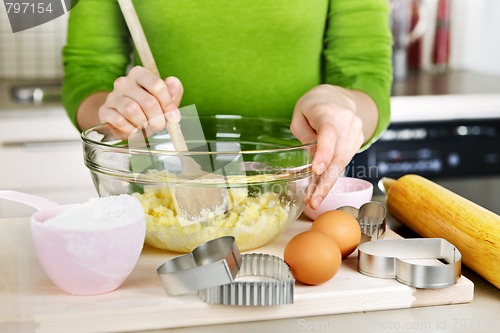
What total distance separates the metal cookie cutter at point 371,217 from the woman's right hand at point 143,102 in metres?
0.29

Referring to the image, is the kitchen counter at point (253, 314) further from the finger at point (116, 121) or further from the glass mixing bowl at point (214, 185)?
the finger at point (116, 121)

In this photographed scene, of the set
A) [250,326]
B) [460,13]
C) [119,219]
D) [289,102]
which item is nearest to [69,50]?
[289,102]

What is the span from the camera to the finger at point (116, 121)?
1030 mm

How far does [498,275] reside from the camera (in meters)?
0.84

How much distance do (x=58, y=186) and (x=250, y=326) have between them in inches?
58.9

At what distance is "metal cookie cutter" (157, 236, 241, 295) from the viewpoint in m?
0.75

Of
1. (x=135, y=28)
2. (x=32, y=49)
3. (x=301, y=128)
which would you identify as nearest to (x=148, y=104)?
(x=135, y=28)

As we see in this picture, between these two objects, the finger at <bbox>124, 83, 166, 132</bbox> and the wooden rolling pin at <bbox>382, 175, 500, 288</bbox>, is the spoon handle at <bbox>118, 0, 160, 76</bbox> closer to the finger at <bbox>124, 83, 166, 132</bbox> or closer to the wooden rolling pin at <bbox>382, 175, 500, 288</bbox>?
the finger at <bbox>124, 83, 166, 132</bbox>

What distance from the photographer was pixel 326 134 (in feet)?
3.11

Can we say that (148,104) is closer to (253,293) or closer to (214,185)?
(214,185)

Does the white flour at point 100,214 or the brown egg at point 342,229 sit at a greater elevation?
the white flour at point 100,214

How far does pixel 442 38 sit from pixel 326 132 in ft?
6.94

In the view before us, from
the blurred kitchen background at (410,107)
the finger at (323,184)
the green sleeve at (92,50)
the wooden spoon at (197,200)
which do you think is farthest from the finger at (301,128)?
the green sleeve at (92,50)

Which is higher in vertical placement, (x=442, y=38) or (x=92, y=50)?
(x=92, y=50)
